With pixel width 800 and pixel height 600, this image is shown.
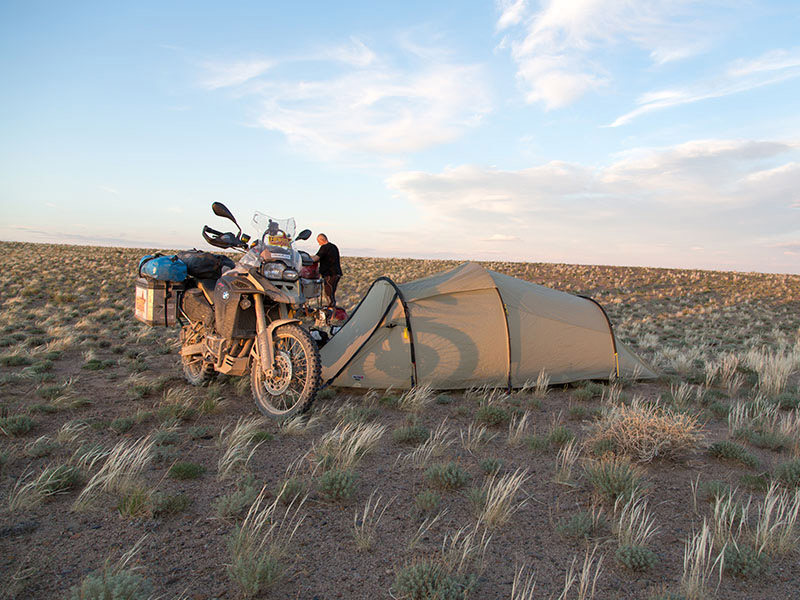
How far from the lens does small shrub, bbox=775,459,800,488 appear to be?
4.20m

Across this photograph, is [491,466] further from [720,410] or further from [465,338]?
[720,410]

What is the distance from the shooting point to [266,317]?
6023mm

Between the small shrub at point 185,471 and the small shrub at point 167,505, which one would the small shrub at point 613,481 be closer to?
the small shrub at point 167,505

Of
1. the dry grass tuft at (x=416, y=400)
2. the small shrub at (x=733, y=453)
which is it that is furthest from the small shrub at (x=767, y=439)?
the dry grass tuft at (x=416, y=400)

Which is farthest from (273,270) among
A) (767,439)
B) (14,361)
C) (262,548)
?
(14,361)

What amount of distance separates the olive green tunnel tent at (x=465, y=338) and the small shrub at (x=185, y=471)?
2253 mm

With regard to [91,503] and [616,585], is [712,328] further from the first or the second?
[91,503]

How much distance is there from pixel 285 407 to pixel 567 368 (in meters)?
4.33

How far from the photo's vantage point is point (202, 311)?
21.7ft

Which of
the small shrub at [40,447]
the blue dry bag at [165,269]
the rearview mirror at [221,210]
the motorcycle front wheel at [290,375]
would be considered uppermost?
the rearview mirror at [221,210]

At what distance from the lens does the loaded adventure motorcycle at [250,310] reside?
17.8ft

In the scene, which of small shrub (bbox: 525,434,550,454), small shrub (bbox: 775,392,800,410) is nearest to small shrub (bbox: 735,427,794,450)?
small shrub (bbox: 775,392,800,410)

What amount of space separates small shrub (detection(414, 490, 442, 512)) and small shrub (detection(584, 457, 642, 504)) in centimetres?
132

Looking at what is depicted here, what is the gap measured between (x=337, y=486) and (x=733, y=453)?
381 cm
